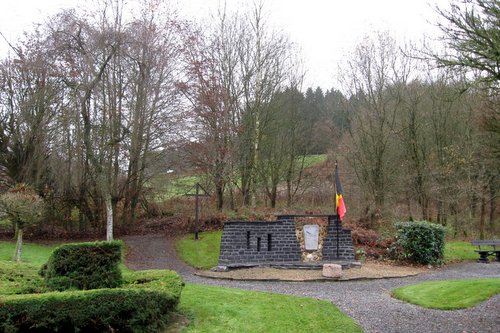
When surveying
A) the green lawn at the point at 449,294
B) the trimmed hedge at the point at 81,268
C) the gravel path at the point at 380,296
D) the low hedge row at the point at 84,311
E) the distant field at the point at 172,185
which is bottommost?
the gravel path at the point at 380,296

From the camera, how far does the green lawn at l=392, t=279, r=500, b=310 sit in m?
8.44

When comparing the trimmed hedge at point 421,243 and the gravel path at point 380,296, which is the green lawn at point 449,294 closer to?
the gravel path at point 380,296

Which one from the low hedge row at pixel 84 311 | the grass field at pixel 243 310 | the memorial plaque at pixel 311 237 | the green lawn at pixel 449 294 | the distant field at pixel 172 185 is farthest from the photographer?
the distant field at pixel 172 185

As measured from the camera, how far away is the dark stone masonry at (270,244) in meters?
14.2

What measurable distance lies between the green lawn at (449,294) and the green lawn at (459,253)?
22.5 ft

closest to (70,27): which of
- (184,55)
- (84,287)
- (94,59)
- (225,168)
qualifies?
(94,59)

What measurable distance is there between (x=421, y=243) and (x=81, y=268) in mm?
12189

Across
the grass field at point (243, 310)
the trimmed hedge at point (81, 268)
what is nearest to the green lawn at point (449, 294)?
the grass field at point (243, 310)

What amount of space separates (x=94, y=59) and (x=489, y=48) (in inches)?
573

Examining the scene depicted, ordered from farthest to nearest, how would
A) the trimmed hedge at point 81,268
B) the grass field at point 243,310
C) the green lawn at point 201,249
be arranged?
the green lawn at point 201,249 < the grass field at point 243,310 < the trimmed hedge at point 81,268

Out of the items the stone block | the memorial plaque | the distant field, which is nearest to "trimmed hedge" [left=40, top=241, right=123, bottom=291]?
the stone block

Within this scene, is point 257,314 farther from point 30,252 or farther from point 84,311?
point 30,252

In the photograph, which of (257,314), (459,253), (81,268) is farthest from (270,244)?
(81,268)

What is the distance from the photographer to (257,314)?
726 centimetres
